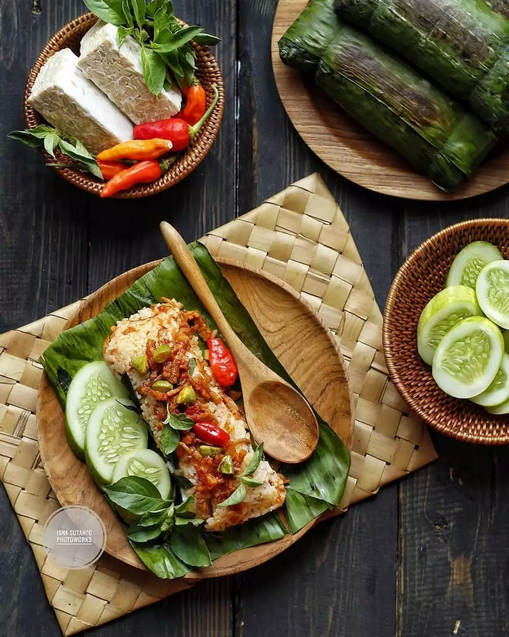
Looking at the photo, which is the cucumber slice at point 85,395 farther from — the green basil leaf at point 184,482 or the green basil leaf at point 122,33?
the green basil leaf at point 122,33

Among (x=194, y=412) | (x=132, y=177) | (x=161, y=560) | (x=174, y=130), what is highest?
(x=174, y=130)

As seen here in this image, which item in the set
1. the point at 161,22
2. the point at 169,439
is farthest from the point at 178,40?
the point at 169,439

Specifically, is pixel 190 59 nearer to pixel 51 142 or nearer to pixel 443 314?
pixel 51 142

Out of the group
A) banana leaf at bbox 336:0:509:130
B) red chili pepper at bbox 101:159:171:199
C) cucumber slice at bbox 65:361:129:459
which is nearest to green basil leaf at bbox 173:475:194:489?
cucumber slice at bbox 65:361:129:459

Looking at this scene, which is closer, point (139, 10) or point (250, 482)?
point (250, 482)

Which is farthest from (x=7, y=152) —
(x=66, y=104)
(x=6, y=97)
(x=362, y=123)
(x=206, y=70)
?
(x=362, y=123)

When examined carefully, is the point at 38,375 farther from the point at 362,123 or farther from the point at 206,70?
the point at 362,123

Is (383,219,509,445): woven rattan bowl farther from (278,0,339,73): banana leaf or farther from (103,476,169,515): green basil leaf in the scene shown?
(103,476,169,515): green basil leaf
